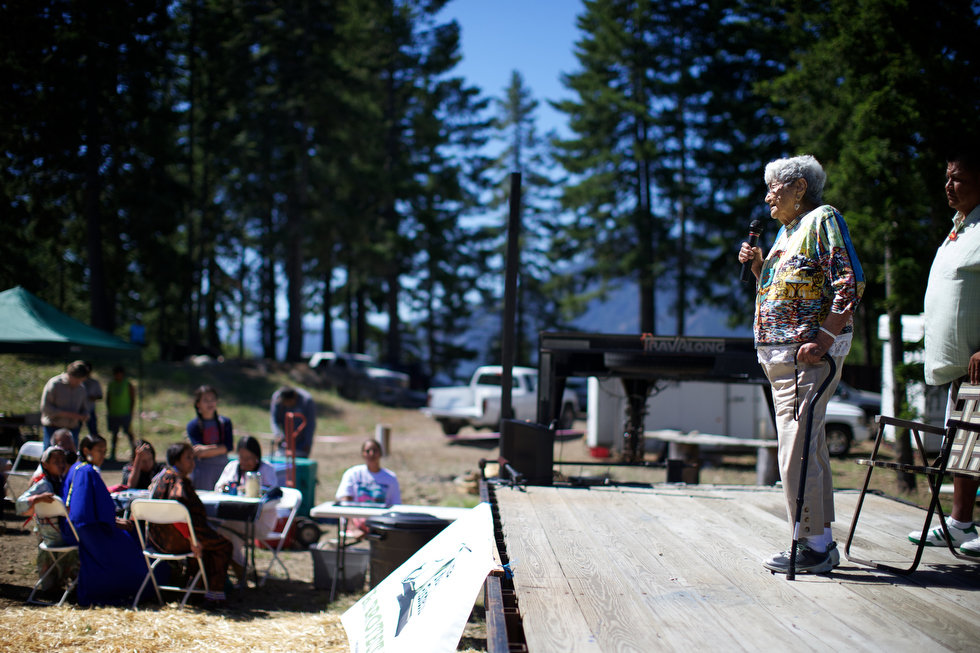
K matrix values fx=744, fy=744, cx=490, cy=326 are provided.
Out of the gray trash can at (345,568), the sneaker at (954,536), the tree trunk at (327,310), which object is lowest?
the gray trash can at (345,568)

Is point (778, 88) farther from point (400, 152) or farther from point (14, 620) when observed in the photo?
point (400, 152)

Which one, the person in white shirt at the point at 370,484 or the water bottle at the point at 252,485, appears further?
the person in white shirt at the point at 370,484

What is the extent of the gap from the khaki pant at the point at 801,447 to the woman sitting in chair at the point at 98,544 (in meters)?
4.81

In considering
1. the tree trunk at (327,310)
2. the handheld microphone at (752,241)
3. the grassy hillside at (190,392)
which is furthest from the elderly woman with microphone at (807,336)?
the tree trunk at (327,310)

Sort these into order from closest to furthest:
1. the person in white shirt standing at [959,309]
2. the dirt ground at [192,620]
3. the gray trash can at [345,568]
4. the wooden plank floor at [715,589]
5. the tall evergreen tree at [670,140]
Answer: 1. the wooden plank floor at [715,589]
2. the person in white shirt standing at [959,309]
3. the dirt ground at [192,620]
4. the gray trash can at [345,568]
5. the tall evergreen tree at [670,140]

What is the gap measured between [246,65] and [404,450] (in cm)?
1751

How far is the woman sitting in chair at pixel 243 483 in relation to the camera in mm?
6520

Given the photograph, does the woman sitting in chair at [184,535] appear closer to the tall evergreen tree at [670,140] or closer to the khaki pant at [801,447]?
the khaki pant at [801,447]

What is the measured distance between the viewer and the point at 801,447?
314 cm

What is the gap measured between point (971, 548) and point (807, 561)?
1.01 meters

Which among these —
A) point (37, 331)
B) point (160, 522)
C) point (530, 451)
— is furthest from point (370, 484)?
point (37, 331)

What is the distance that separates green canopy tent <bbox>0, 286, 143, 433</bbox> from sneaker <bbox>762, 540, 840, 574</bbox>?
421 inches

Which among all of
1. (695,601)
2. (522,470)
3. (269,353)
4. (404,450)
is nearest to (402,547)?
(522,470)

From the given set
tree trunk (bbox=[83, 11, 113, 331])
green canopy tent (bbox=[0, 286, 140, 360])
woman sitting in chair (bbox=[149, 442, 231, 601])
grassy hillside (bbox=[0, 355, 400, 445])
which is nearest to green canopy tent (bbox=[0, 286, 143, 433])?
green canopy tent (bbox=[0, 286, 140, 360])
